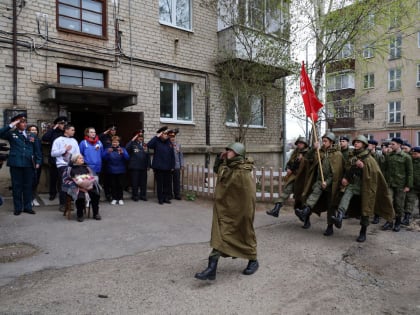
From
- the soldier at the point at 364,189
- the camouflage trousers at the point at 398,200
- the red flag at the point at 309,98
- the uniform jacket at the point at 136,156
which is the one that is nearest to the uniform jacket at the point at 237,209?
the soldier at the point at 364,189

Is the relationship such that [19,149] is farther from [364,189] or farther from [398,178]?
[398,178]

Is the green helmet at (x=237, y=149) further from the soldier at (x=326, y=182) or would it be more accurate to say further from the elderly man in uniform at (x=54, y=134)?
the elderly man in uniform at (x=54, y=134)

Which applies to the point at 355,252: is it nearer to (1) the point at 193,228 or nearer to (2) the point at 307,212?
(2) the point at 307,212

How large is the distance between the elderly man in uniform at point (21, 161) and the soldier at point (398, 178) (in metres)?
7.19

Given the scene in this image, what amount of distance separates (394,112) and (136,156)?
29.5 metres

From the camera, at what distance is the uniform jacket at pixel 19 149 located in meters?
6.62

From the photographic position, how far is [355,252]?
5.48 meters

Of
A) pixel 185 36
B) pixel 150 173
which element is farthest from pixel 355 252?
pixel 185 36

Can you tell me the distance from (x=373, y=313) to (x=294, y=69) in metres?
8.57

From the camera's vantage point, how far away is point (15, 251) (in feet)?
16.4

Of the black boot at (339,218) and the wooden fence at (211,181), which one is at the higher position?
the wooden fence at (211,181)

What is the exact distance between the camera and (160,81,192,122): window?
1143cm

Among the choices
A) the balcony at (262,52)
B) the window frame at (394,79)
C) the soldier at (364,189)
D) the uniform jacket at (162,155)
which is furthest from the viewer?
the window frame at (394,79)

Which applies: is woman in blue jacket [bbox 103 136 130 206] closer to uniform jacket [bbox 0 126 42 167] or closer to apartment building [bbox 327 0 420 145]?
uniform jacket [bbox 0 126 42 167]
